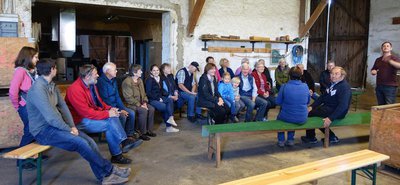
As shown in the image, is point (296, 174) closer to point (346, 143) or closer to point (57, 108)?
point (57, 108)

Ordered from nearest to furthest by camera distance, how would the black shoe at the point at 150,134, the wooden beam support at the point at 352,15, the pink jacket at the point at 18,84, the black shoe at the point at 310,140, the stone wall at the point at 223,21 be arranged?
the pink jacket at the point at 18,84
the black shoe at the point at 310,140
the black shoe at the point at 150,134
the stone wall at the point at 223,21
the wooden beam support at the point at 352,15

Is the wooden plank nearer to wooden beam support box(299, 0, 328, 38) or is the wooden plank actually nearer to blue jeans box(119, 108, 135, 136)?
blue jeans box(119, 108, 135, 136)

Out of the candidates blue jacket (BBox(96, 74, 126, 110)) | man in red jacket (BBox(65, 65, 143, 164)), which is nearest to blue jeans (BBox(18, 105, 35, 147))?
man in red jacket (BBox(65, 65, 143, 164))

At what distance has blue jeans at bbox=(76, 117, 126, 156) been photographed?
3697 mm

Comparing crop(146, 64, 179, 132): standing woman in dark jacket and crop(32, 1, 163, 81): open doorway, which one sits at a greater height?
crop(32, 1, 163, 81): open doorway

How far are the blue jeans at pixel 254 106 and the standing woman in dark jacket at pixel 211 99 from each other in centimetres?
49

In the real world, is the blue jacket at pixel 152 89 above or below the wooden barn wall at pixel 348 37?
below

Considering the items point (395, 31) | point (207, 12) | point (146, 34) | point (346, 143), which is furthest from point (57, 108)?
point (395, 31)

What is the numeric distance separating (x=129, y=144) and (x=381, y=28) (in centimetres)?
860

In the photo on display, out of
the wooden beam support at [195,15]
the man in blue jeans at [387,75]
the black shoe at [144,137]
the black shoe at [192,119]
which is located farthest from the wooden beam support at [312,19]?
the black shoe at [144,137]

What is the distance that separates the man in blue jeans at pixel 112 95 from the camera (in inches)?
176

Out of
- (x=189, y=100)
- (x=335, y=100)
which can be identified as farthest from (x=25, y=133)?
(x=335, y=100)

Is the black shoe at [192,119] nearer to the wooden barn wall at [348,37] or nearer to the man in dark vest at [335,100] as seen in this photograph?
the man in dark vest at [335,100]

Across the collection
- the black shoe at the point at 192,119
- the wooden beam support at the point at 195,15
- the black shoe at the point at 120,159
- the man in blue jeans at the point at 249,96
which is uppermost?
the wooden beam support at the point at 195,15
